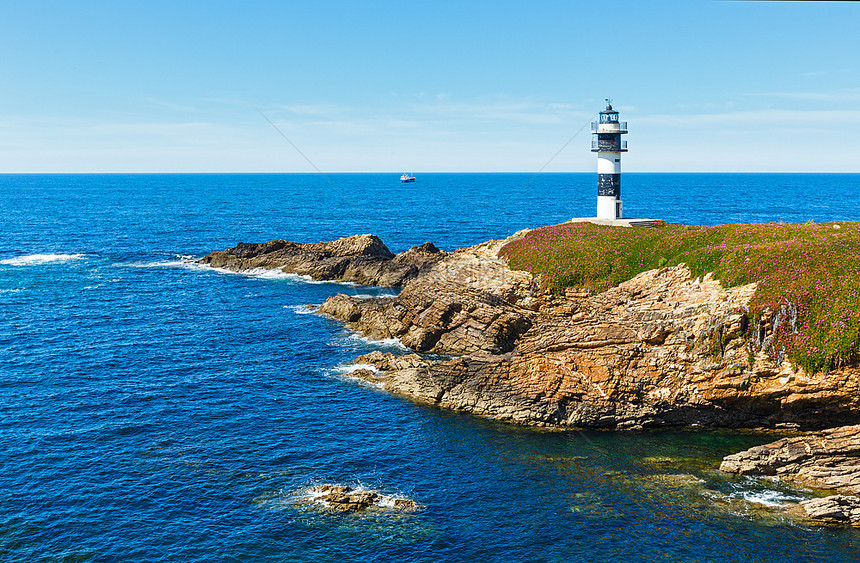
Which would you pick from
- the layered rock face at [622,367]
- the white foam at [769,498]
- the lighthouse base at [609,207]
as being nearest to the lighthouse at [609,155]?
the lighthouse base at [609,207]

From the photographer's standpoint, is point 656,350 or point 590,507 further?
point 656,350

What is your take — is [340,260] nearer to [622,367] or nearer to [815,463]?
[622,367]

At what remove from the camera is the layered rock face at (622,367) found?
36.4m

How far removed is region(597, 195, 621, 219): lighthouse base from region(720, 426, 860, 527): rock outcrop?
32.3 metres

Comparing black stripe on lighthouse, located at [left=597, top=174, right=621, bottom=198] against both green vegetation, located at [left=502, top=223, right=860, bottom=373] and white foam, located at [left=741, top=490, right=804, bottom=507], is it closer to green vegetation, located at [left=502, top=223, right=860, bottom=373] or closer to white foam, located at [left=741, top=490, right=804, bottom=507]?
green vegetation, located at [left=502, top=223, right=860, bottom=373]

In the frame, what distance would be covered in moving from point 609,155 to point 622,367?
95.8ft

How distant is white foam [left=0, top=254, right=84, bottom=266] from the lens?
313ft

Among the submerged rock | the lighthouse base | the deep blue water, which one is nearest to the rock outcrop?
the deep blue water

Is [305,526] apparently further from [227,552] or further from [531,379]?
[531,379]

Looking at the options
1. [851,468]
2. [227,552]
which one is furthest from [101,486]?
[851,468]

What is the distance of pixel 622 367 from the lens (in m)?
39.6

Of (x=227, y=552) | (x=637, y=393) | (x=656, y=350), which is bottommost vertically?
(x=227, y=552)

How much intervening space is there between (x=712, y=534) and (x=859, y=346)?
14679mm

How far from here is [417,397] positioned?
1720 inches
